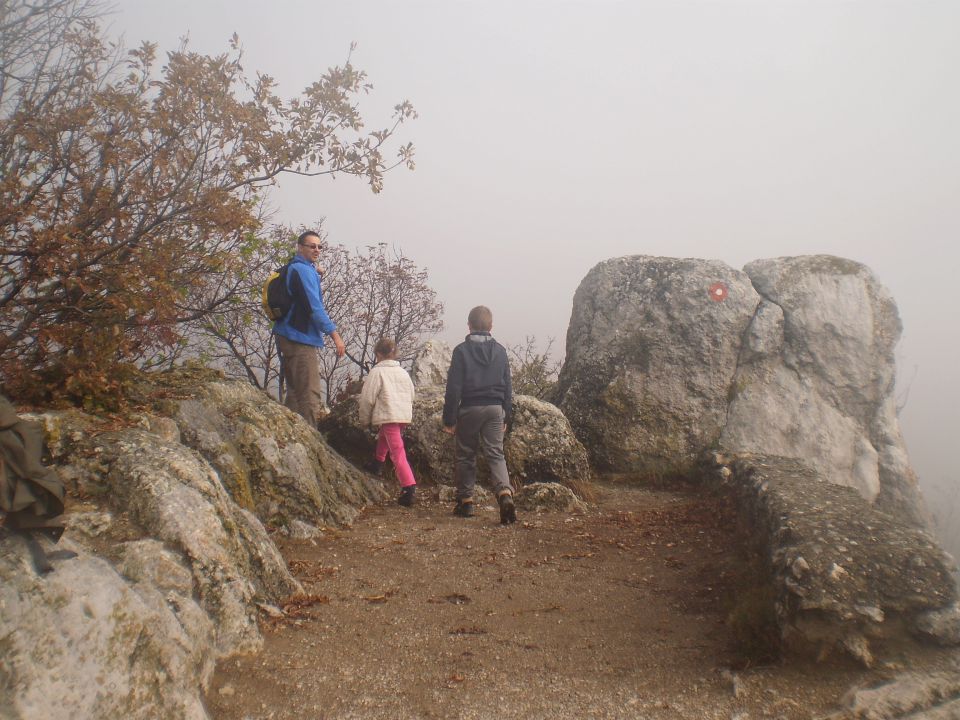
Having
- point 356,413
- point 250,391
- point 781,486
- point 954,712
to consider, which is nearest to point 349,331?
point 356,413

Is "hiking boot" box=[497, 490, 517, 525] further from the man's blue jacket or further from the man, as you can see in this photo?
the man's blue jacket

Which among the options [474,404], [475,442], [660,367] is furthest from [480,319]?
[660,367]

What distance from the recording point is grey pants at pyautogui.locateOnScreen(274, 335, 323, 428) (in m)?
7.73

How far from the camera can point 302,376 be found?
309 inches

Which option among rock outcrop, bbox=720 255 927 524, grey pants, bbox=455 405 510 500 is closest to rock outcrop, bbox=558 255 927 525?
rock outcrop, bbox=720 255 927 524

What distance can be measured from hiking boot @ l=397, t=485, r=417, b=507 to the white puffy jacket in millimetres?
743

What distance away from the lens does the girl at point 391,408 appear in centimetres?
787

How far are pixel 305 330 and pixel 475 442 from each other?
2.19 meters

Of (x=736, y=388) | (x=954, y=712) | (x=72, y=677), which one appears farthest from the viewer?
(x=736, y=388)

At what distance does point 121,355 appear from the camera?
5.48 metres

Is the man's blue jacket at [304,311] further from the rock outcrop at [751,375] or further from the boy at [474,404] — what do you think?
the rock outcrop at [751,375]

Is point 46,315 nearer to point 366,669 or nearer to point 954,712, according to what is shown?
point 366,669

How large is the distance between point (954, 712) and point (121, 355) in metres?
5.57

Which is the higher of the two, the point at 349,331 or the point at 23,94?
the point at 23,94
